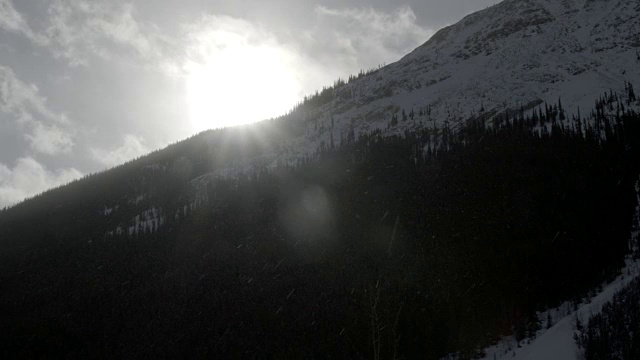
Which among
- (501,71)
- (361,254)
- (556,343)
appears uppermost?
(501,71)

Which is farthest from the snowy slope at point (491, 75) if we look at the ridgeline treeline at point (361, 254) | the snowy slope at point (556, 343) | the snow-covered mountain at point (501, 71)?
the snowy slope at point (556, 343)

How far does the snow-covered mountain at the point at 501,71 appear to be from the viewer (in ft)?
211

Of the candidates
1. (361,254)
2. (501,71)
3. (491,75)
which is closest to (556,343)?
(361,254)

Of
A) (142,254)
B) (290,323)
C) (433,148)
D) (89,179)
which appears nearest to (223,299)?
(290,323)

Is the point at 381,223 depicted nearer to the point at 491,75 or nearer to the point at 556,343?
the point at 556,343

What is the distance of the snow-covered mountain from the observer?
64375 millimetres

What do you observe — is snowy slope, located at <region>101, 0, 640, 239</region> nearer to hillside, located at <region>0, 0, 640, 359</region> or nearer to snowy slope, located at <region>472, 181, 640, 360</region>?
hillside, located at <region>0, 0, 640, 359</region>

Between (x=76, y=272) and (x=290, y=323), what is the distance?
35.1 meters

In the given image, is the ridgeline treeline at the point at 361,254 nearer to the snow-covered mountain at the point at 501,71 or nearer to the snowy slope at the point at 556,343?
the snowy slope at the point at 556,343

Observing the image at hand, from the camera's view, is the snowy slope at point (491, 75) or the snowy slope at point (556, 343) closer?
the snowy slope at point (556, 343)

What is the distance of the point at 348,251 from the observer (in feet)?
142

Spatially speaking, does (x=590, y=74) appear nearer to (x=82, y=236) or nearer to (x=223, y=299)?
(x=223, y=299)

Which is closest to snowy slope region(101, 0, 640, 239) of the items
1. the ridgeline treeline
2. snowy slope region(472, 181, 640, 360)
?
the ridgeline treeline

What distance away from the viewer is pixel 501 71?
2953 inches
